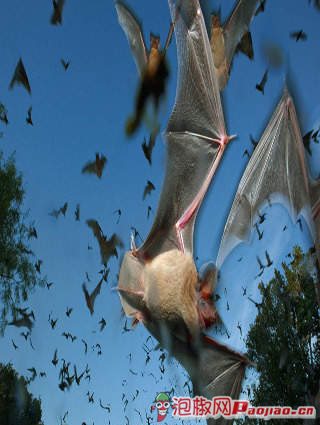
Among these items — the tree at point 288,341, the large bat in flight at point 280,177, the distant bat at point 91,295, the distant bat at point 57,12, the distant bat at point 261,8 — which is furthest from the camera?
the tree at point 288,341

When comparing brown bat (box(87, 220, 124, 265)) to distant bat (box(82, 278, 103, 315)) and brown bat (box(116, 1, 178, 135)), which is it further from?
brown bat (box(116, 1, 178, 135))

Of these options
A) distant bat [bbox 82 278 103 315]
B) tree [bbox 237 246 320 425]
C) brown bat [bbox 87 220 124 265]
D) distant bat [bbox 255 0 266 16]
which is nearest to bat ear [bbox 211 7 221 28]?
distant bat [bbox 255 0 266 16]

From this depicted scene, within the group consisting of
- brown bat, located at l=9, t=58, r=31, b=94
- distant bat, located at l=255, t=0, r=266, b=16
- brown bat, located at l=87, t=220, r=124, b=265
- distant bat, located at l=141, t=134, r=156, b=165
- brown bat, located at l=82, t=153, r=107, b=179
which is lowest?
brown bat, located at l=87, t=220, r=124, b=265

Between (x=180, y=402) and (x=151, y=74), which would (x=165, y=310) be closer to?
(x=151, y=74)

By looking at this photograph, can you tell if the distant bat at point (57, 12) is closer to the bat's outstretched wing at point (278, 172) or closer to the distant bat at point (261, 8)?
the distant bat at point (261, 8)

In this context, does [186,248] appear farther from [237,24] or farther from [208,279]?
[237,24]

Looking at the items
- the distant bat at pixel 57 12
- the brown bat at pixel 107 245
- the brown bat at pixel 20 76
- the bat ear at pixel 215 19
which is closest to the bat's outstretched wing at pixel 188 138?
the brown bat at pixel 107 245

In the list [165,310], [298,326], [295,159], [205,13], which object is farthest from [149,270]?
[298,326]
